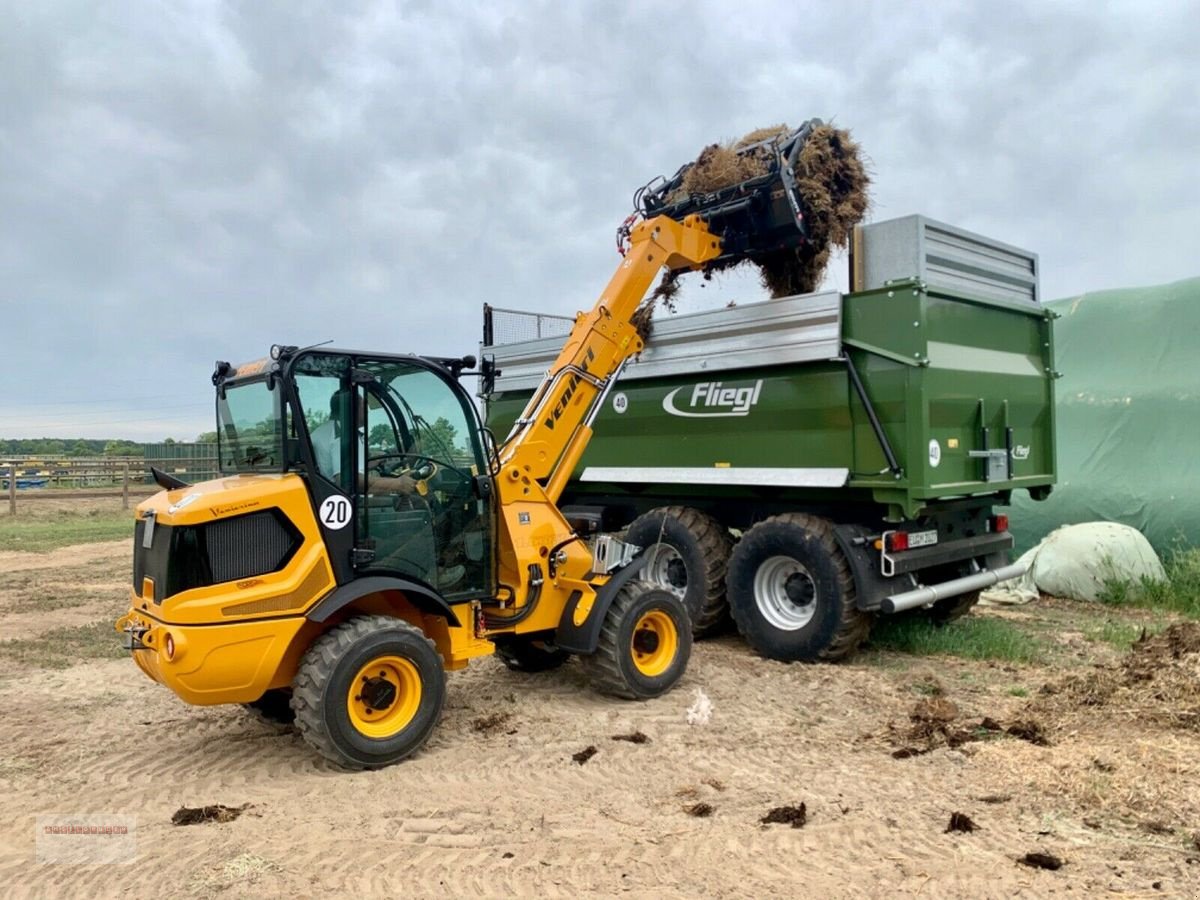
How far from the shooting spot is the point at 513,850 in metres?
3.69

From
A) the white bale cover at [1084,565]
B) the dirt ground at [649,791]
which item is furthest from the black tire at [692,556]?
the white bale cover at [1084,565]

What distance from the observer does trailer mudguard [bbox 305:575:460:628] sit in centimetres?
461

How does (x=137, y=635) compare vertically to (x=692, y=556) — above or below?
below

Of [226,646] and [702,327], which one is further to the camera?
[702,327]

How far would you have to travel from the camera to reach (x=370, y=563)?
486cm

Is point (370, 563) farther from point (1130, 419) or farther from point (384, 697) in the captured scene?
point (1130, 419)

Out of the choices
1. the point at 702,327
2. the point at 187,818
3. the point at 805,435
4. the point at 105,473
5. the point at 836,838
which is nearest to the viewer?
the point at 836,838

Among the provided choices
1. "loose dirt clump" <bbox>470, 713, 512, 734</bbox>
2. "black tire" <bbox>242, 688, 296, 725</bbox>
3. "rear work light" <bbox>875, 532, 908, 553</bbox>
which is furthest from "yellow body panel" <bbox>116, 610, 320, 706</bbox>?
"rear work light" <bbox>875, 532, 908, 553</bbox>

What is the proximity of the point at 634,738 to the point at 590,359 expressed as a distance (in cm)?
267

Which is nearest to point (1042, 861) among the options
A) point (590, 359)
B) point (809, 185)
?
point (590, 359)

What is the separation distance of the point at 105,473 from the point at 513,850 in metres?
26.2

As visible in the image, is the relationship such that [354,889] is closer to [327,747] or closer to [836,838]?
[327,747]

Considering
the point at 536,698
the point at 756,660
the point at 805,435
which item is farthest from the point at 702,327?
the point at 536,698

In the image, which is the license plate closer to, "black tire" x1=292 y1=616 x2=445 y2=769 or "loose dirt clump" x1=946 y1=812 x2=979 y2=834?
"loose dirt clump" x1=946 y1=812 x2=979 y2=834
